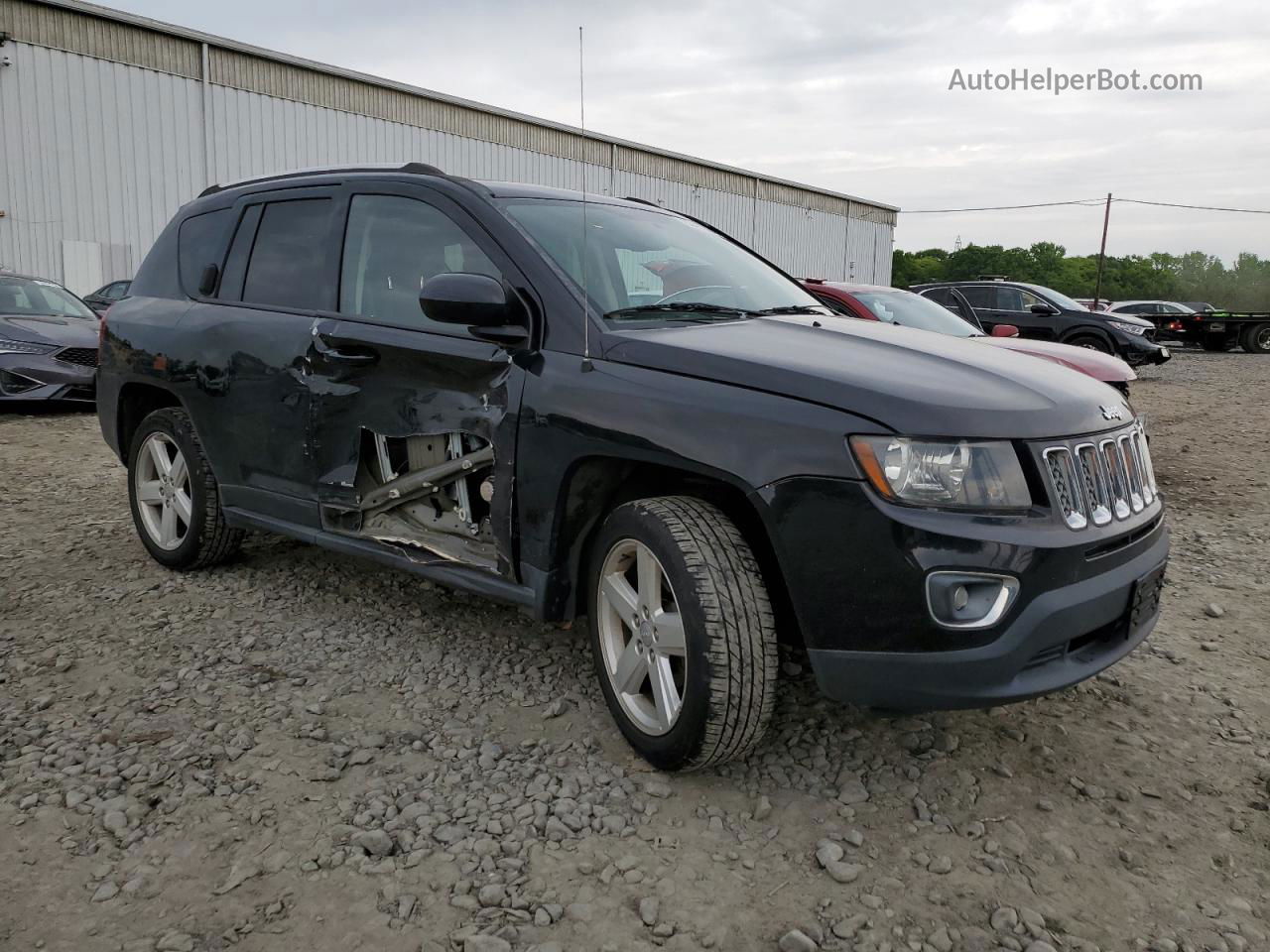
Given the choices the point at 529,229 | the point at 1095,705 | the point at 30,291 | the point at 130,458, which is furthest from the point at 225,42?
the point at 1095,705

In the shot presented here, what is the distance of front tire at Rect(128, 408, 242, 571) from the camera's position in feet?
13.7

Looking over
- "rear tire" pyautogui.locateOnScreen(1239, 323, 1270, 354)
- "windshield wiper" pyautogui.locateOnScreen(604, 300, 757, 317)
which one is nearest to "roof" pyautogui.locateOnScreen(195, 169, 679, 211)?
"windshield wiper" pyautogui.locateOnScreen(604, 300, 757, 317)

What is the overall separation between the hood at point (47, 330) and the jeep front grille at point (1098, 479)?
9.59m

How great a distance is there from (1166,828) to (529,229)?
2529mm

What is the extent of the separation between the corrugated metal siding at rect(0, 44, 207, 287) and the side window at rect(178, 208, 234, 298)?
14.8 meters

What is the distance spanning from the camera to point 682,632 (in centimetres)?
252

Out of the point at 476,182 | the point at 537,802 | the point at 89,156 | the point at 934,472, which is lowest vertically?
the point at 537,802

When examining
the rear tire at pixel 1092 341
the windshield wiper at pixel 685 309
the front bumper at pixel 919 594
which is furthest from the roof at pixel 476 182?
the rear tire at pixel 1092 341

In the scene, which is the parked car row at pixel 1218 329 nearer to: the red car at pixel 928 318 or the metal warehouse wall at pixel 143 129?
the metal warehouse wall at pixel 143 129

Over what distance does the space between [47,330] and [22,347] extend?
30 centimetres

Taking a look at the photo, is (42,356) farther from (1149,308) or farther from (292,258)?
(1149,308)

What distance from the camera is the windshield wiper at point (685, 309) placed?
297 centimetres

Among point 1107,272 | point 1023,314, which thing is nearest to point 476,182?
point 1023,314

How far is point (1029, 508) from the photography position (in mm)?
2287
